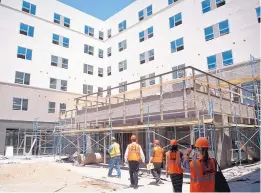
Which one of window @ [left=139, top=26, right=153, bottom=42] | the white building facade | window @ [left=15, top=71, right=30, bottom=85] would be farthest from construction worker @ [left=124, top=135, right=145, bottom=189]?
window @ [left=139, top=26, right=153, bottom=42]

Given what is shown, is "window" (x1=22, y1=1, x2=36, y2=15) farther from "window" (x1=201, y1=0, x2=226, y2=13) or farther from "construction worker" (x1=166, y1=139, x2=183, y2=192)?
"construction worker" (x1=166, y1=139, x2=183, y2=192)

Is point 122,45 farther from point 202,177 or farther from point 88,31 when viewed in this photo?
point 202,177

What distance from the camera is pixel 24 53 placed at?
1016 inches

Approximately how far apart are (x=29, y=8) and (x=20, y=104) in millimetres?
11850

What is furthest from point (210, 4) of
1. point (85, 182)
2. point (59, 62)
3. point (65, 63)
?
point (85, 182)

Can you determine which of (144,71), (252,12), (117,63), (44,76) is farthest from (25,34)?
(252,12)

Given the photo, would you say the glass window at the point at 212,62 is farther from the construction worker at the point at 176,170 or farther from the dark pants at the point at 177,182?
the dark pants at the point at 177,182

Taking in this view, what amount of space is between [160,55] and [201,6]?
21.3 feet

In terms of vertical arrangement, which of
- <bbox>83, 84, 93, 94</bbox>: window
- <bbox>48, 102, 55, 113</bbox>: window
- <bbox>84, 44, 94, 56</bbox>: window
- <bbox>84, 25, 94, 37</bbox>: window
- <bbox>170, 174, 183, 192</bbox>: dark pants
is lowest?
<bbox>170, 174, 183, 192</bbox>: dark pants

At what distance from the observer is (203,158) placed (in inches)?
148

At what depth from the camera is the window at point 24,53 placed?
83.5 ft

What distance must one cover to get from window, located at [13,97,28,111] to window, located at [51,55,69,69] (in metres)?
5.88

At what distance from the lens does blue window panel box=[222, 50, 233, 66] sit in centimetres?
1991

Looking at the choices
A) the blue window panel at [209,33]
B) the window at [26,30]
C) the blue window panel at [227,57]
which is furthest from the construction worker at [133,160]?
the window at [26,30]
